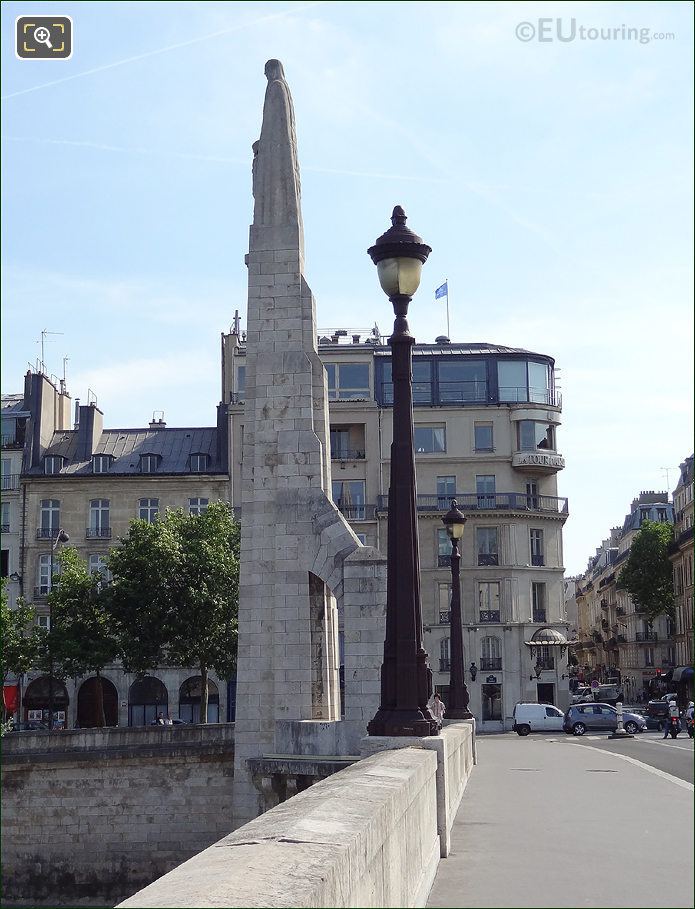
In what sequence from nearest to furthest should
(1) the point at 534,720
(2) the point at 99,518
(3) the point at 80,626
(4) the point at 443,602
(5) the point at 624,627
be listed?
(3) the point at 80,626 < (1) the point at 534,720 < (2) the point at 99,518 < (4) the point at 443,602 < (5) the point at 624,627

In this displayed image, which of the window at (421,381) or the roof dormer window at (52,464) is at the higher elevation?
the window at (421,381)

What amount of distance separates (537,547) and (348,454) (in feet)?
36.1

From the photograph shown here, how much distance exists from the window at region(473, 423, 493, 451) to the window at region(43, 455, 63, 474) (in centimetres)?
2095

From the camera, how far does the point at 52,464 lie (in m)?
56.1

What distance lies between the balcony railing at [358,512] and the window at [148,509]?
9200 mm

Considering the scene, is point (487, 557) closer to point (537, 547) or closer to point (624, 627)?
point (537, 547)

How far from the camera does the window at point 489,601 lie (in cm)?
5934

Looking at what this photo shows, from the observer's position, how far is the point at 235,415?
56562 mm

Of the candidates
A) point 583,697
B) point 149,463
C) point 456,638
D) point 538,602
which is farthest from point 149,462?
point 583,697

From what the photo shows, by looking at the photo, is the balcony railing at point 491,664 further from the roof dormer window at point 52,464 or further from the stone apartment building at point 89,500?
the roof dormer window at point 52,464

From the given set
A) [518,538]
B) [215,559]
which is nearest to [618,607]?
[518,538]

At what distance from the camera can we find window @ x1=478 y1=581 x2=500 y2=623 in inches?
2336

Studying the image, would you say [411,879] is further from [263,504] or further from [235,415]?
[235,415]

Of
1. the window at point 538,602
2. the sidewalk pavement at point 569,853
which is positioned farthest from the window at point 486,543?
the sidewalk pavement at point 569,853
